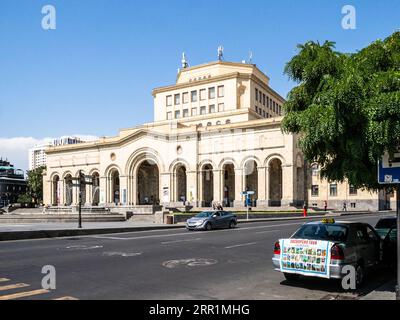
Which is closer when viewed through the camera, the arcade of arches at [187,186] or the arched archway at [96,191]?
the arcade of arches at [187,186]

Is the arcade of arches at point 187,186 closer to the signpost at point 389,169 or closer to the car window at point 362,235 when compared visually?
the car window at point 362,235

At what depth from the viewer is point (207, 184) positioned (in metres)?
71.8

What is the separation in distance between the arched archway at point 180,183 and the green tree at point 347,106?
60890 mm

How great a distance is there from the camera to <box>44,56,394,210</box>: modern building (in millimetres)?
61500

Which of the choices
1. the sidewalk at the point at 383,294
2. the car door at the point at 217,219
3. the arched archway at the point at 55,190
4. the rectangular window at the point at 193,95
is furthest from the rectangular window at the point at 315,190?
the sidewalk at the point at 383,294

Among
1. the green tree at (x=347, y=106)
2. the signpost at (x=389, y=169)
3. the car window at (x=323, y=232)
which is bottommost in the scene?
the car window at (x=323, y=232)

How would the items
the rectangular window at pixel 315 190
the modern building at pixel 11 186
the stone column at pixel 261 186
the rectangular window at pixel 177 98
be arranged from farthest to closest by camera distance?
1. the modern building at pixel 11 186
2. the rectangular window at pixel 177 98
3. the rectangular window at pixel 315 190
4. the stone column at pixel 261 186

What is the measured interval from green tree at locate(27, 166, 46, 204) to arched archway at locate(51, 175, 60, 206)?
38.9 feet

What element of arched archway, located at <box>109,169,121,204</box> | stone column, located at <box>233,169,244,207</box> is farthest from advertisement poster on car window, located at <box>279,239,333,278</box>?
arched archway, located at <box>109,169,121,204</box>

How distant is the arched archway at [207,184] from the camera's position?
68625mm

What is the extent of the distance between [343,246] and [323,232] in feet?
2.82

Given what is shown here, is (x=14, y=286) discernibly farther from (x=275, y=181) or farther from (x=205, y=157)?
(x=275, y=181)

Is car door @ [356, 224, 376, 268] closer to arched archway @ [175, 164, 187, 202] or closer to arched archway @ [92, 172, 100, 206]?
arched archway @ [175, 164, 187, 202]

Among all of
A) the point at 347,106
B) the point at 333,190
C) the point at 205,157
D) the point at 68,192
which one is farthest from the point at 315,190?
the point at 347,106
